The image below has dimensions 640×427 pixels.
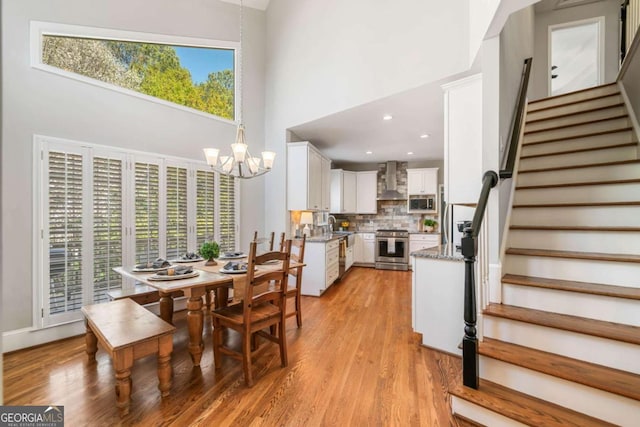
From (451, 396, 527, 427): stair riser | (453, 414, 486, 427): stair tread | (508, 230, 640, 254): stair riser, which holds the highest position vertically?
(508, 230, 640, 254): stair riser

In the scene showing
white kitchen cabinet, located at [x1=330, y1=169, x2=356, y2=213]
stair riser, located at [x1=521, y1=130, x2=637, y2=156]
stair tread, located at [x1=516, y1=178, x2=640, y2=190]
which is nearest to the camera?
stair tread, located at [x1=516, y1=178, x2=640, y2=190]

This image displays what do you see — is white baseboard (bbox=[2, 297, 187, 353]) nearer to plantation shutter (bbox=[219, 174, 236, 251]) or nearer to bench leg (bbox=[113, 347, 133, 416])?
bench leg (bbox=[113, 347, 133, 416])

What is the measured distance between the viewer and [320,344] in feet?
9.86

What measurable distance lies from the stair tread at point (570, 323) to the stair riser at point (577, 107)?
9.19 ft

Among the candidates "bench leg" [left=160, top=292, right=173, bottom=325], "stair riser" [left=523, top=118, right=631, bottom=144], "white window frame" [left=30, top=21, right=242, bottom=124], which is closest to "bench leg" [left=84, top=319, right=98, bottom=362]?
"bench leg" [left=160, top=292, right=173, bottom=325]

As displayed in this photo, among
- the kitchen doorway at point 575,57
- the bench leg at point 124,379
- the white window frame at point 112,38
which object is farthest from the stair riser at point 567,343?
the kitchen doorway at point 575,57

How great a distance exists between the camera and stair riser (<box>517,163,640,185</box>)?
8.63 ft

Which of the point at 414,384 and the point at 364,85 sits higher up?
the point at 364,85

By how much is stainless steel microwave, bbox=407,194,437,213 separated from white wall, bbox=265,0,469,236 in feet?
11.2

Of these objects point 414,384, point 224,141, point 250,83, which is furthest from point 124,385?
point 250,83

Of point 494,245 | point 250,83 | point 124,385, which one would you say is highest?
point 250,83

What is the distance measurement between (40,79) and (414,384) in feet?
15.0

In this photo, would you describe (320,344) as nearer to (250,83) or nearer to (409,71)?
(409,71)

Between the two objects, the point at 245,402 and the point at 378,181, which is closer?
the point at 245,402
